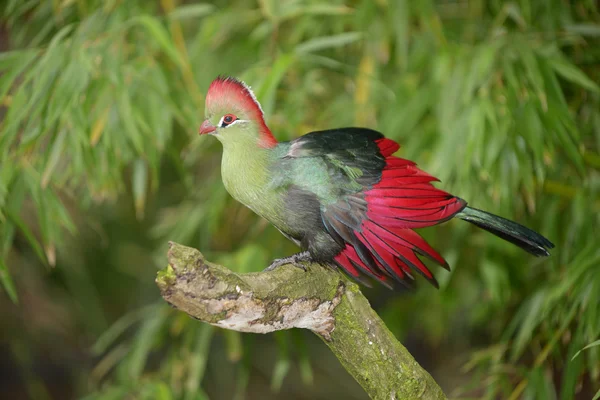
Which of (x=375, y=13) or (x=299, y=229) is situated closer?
(x=299, y=229)

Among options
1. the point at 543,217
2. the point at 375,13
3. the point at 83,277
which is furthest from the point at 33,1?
the point at 543,217

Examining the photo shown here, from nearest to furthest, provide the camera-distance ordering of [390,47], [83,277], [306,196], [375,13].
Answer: [306,196]
[375,13]
[390,47]
[83,277]

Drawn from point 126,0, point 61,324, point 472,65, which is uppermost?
point 126,0

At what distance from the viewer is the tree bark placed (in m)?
0.96

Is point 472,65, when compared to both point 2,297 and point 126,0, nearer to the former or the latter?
point 126,0

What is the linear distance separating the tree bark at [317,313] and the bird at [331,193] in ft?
0.21

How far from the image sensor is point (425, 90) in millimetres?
1929

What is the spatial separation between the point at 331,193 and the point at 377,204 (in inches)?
3.3

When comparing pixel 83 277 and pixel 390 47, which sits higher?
pixel 390 47

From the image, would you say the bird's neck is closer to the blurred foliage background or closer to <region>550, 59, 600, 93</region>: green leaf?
the blurred foliage background

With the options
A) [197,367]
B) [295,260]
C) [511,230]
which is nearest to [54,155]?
[295,260]

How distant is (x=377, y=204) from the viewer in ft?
3.72

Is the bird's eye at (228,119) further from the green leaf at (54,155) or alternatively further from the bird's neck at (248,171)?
the green leaf at (54,155)

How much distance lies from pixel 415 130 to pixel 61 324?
→ 196 cm
